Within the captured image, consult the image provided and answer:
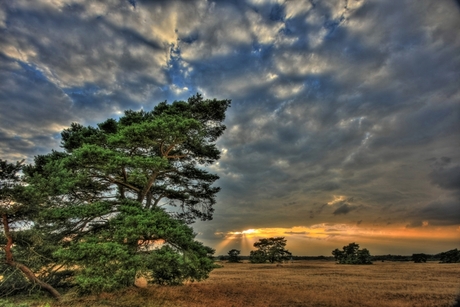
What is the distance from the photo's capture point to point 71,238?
12.2 metres

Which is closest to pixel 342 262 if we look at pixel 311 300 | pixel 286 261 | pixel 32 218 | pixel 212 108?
pixel 286 261

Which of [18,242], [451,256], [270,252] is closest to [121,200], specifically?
[18,242]

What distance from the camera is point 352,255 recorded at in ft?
206

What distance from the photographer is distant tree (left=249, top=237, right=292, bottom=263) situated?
64750 millimetres

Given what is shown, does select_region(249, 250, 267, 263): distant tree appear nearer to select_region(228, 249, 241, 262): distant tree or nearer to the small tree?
select_region(228, 249, 241, 262): distant tree

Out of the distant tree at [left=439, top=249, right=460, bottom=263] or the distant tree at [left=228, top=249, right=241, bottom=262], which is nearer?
the distant tree at [left=439, top=249, right=460, bottom=263]

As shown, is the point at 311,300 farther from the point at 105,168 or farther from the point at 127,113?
the point at 127,113

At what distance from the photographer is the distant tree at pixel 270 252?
64.8 m

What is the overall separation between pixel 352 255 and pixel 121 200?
68.0m

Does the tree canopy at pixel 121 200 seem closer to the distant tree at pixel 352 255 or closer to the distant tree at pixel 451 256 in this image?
the distant tree at pixel 352 255

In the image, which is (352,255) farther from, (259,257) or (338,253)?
(259,257)

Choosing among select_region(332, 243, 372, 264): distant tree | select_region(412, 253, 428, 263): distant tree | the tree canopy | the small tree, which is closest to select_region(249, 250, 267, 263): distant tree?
select_region(332, 243, 372, 264): distant tree

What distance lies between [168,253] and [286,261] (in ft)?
215

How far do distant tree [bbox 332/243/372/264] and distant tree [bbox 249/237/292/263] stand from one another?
1526cm
